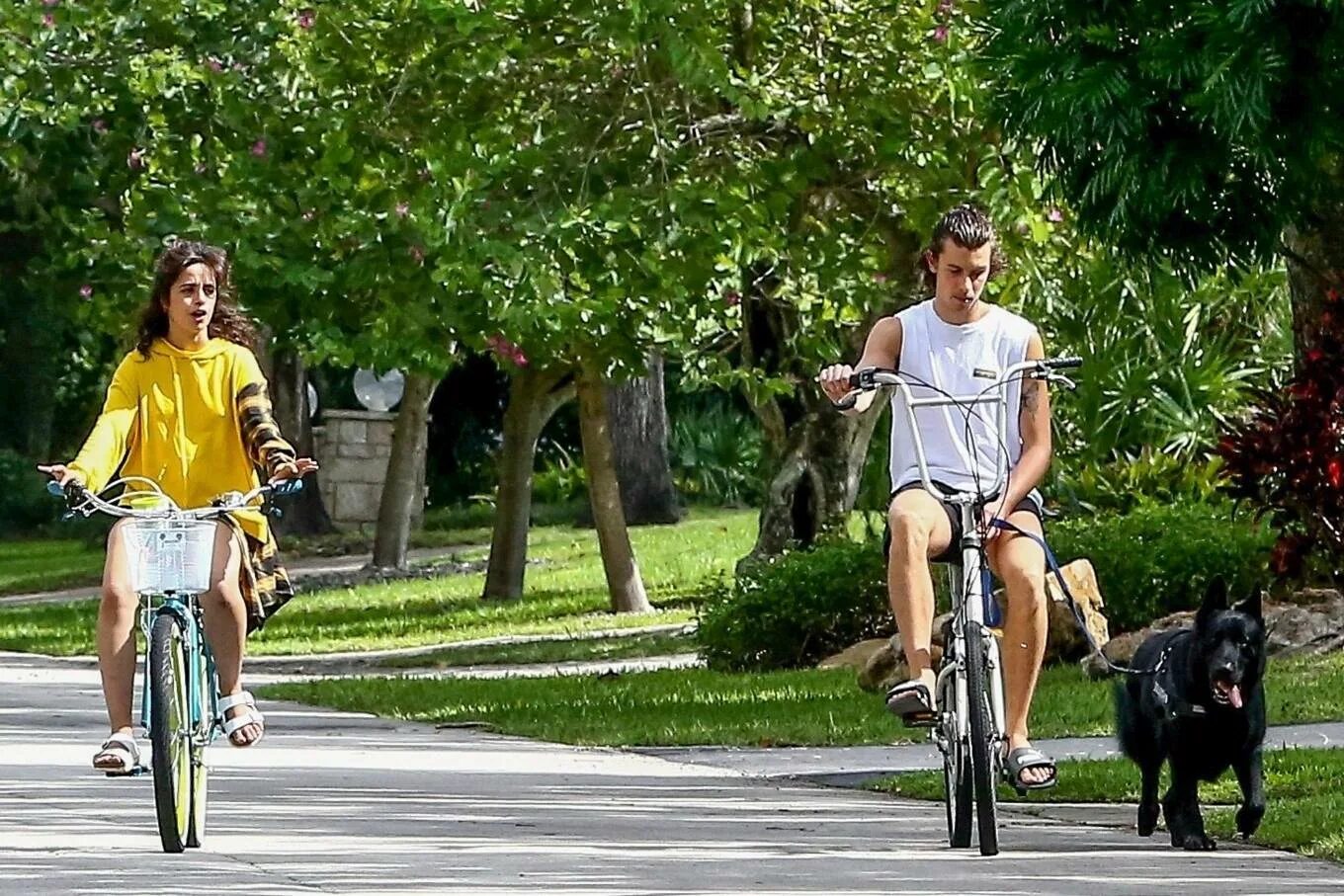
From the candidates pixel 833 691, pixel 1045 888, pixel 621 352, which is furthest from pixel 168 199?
pixel 1045 888

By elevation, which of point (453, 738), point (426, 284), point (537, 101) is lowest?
point (453, 738)

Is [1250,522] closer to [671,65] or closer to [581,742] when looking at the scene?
[671,65]

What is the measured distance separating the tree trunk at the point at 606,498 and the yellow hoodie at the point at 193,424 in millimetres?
16116

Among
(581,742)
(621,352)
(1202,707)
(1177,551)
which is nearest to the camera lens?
(1202,707)

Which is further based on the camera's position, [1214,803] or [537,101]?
[537,101]

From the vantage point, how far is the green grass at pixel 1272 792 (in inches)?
363

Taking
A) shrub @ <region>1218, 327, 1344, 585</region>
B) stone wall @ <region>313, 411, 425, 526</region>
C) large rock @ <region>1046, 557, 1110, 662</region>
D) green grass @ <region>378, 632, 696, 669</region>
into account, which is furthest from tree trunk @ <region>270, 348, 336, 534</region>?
shrub @ <region>1218, 327, 1344, 585</region>

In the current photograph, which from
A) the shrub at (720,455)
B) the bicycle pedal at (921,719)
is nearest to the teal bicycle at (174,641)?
the bicycle pedal at (921,719)

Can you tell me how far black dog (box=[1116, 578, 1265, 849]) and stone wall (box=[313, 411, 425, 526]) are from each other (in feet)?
112

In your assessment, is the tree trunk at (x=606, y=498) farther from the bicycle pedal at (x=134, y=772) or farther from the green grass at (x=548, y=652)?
the bicycle pedal at (x=134, y=772)

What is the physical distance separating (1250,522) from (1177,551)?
36.8 inches

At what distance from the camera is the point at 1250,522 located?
59.1ft

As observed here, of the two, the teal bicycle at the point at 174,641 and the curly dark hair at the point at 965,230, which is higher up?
the curly dark hair at the point at 965,230

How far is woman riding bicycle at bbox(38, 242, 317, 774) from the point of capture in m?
9.18
